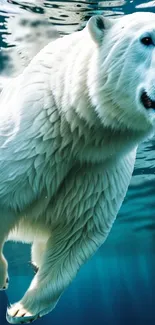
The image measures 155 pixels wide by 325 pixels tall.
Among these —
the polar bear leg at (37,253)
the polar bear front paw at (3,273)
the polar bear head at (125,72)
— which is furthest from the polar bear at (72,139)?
the polar bear leg at (37,253)

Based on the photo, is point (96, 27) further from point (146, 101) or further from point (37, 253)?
point (37, 253)

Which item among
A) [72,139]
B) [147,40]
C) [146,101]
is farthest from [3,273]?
[147,40]

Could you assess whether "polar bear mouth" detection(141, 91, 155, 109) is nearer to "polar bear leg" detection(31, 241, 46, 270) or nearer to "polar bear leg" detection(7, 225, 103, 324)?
"polar bear leg" detection(7, 225, 103, 324)

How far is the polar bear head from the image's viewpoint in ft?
10.0

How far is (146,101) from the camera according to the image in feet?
9.98

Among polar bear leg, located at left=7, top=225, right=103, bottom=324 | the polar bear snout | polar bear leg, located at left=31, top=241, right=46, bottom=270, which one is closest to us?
the polar bear snout

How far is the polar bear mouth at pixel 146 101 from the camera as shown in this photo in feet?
9.88

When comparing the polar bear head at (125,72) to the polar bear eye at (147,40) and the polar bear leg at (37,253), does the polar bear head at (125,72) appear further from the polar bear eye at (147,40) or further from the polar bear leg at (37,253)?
the polar bear leg at (37,253)

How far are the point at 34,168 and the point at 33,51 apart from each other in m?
4.46

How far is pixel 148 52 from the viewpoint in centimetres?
308

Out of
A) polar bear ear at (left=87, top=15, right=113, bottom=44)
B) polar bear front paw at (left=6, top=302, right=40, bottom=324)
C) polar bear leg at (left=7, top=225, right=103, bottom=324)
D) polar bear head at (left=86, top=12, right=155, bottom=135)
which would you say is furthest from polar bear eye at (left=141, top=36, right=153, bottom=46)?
polar bear front paw at (left=6, top=302, right=40, bottom=324)

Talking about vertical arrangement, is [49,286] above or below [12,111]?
below

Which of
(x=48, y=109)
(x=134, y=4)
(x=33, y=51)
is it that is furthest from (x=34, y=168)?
(x=33, y=51)

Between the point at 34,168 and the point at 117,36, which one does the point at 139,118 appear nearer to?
the point at 117,36
